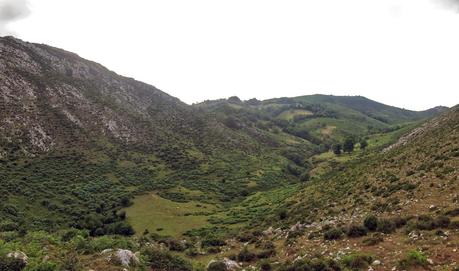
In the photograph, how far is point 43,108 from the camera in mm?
113500

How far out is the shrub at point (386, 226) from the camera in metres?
29.1

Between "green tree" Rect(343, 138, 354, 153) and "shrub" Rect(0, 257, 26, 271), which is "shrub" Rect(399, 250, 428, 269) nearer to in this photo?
"shrub" Rect(0, 257, 26, 271)

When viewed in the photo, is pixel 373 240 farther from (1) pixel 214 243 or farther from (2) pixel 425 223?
(1) pixel 214 243

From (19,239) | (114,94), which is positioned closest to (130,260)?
(19,239)

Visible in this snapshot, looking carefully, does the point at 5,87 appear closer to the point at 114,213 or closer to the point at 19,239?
the point at 114,213

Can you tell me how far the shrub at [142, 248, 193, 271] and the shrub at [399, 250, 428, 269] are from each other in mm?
14605

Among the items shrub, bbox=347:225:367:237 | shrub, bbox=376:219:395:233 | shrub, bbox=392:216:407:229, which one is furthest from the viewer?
shrub, bbox=347:225:367:237

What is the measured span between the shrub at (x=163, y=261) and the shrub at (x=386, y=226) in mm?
13902

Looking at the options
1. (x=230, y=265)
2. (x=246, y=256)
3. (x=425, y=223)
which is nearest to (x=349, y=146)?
(x=246, y=256)

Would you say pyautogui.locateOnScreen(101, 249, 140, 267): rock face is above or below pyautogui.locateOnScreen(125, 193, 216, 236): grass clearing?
above

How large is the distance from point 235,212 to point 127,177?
34.5 meters

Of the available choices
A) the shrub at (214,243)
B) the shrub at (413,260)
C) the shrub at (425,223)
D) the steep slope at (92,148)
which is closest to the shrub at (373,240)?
the shrub at (425,223)

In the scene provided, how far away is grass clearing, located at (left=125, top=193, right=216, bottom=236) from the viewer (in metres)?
68.6

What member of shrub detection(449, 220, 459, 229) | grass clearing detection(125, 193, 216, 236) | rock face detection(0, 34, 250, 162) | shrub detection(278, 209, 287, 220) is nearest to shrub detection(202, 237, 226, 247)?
shrub detection(278, 209, 287, 220)
